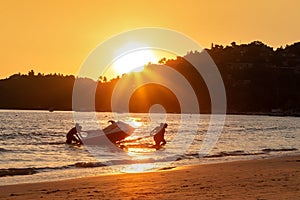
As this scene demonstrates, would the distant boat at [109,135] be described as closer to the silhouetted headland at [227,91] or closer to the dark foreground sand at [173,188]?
the dark foreground sand at [173,188]

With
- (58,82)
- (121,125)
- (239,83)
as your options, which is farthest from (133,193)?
(239,83)

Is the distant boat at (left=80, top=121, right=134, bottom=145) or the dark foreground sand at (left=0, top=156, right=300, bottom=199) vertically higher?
the distant boat at (left=80, top=121, right=134, bottom=145)

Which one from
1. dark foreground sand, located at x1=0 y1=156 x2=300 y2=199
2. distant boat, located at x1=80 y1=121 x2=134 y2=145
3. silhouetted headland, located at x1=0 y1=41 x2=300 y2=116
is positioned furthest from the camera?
silhouetted headland, located at x1=0 y1=41 x2=300 y2=116

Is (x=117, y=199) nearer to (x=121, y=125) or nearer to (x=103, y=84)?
(x=121, y=125)

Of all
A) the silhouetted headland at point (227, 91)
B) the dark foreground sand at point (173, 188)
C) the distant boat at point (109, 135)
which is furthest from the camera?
the silhouetted headland at point (227, 91)

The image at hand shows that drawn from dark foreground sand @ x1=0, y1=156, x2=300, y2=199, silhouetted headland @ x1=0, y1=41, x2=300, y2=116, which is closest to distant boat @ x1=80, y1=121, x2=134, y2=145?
dark foreground sand @ x1=0, y1=156, x2=300, y2=199

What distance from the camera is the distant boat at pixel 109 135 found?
43500 millimetres

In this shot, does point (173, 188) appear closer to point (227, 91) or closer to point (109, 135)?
point (109, 135)

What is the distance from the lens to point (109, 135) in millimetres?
43688

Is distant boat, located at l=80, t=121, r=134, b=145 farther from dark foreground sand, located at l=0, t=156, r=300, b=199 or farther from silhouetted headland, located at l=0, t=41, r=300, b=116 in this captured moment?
silhouetted headland, located at l=0, t=41, r=300, b=116

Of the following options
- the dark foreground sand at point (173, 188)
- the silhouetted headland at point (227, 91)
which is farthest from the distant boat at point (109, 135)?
the silhouetted headland at point (227, 91)

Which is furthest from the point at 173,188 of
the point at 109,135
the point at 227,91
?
the point at 227,91

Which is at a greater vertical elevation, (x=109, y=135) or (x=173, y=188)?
(x=109, y=135)

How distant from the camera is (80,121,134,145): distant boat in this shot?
43500 mm
